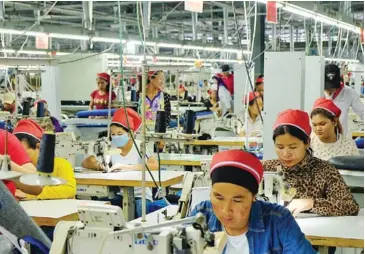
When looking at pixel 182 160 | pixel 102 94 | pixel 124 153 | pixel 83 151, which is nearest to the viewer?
pixel 83 151

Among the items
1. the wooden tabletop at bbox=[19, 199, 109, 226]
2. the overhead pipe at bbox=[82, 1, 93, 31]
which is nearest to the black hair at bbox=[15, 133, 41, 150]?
the wooden tabletop at bbox=[19, 199, 109, 226]

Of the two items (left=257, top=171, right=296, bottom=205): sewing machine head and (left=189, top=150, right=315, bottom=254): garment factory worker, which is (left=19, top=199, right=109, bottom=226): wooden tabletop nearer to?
(left=257, top=171, right=296, bottom=205): sewing machine head

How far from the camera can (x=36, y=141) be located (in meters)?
3.84

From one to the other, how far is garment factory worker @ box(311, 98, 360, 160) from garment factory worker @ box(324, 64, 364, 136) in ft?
5.98

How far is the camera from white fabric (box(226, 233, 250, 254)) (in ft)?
7.70

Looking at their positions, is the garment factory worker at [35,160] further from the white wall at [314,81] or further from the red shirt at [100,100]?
the red shirt at [100,100]

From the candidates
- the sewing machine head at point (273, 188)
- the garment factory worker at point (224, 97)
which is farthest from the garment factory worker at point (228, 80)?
the sewing machine head at point (273, 188)

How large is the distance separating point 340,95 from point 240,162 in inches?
180

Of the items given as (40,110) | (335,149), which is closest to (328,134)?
(335,149)

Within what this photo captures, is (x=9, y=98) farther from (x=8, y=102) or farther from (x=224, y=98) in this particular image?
(x=224, y=98)

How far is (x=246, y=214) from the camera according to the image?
229cm

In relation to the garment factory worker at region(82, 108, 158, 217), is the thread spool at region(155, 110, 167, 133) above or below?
above

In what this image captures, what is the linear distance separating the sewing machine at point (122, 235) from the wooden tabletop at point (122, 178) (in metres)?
2.68

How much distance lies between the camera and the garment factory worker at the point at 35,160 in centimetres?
383
